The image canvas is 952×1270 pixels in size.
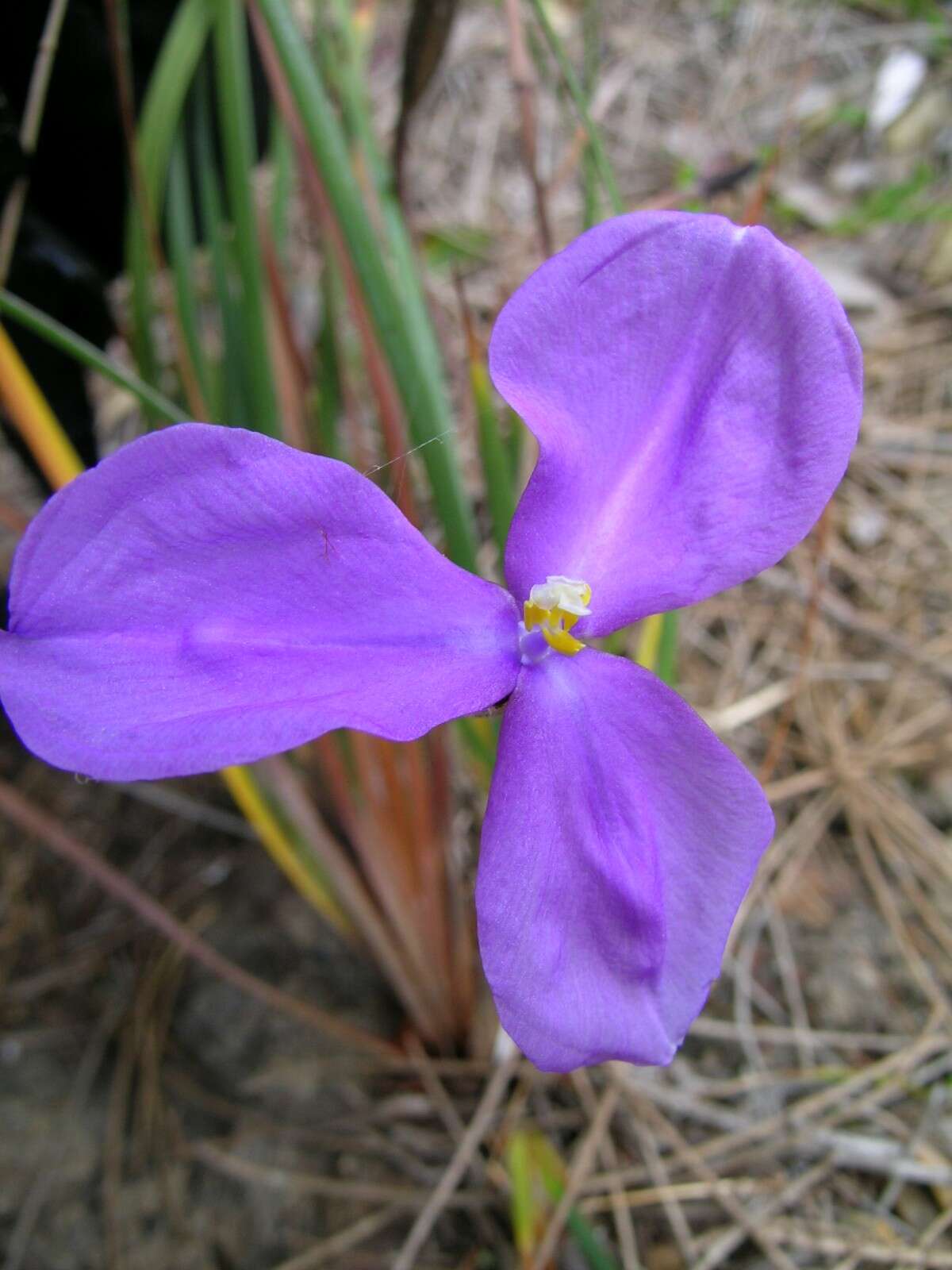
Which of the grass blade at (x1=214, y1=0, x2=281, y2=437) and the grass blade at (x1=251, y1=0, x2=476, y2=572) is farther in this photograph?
the grass blade at (x1=214, y1=0, x2=281, y2=437)

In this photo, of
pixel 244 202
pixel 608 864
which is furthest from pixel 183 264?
pixel 608 864

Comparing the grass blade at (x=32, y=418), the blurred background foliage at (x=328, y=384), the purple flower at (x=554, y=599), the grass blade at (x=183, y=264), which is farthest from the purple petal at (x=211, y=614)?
the grass blade at (x=183, y=264)

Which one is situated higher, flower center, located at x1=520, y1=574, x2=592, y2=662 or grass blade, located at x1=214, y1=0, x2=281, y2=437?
grass blade, located at x1=214, y1=0, x2=281, y2=437

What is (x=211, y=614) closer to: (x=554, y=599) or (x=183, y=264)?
(x=554, y=599)

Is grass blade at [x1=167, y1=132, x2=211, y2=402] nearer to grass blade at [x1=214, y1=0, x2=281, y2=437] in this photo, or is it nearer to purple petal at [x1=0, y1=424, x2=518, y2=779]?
grass blade at [x1=214, y1=0, x2=281, y2=437]


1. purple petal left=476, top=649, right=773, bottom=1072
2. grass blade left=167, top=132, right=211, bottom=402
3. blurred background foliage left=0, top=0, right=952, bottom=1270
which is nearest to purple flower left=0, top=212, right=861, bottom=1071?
purple petal left=476, top=649, right=773, bottom=1072

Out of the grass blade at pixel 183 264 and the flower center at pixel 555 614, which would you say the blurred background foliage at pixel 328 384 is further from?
the flower center at pixel 555 614

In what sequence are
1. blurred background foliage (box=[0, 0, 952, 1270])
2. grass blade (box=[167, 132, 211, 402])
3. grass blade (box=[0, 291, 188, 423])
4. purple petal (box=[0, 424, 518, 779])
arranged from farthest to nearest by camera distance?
grass blade (box=[167, 132, 211, 402]) → blurred background foliage (box=[0, 0, 952, 1270]) → grass blade (box=[0, 291, 188, 423]) → purple petal (box=[0, 424, 518, 779])

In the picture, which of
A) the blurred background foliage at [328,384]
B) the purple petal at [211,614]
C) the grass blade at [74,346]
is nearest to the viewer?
the purple petal at [211,614]
